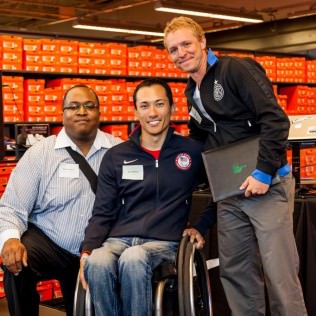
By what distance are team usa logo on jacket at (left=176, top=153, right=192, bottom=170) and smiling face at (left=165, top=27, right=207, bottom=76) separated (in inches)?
13.7

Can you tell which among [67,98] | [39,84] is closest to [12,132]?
[39,84]

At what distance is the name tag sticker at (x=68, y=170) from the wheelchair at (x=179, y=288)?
1.91 feet

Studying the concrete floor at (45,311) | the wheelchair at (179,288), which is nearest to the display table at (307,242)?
the wheelchair at (179,288)

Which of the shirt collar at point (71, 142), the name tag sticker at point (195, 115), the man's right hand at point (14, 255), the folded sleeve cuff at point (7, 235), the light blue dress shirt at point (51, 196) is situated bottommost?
the man's right hand at point (14, 255)

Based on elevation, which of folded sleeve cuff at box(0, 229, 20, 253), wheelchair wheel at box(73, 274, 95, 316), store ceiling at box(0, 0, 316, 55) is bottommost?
wheelchair wheel at box(73, 274, 95, 316)

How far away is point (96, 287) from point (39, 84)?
490 centimetres

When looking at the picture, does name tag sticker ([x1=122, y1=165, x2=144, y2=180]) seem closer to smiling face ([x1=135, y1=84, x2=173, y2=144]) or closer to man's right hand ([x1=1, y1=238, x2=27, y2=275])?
smiling face ([x1=135, y1=84, x2=173, y2=144])

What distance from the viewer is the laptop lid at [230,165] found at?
7.77ft

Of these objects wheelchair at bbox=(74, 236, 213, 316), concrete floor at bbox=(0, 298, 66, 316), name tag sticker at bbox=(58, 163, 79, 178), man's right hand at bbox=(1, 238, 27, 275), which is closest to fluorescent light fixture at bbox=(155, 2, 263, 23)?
concrete floor at bbox=(0, 298, 66, 316)

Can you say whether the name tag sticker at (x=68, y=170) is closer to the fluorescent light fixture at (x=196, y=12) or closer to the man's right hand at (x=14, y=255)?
the man's right hand at (x=14, y=255)

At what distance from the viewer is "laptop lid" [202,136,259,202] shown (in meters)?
2.37

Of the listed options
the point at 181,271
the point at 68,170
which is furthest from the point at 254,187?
the point at 68,170

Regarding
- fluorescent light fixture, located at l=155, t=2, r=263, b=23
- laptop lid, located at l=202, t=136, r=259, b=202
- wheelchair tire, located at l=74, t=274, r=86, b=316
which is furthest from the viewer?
fluorescent light fixture, located at l=155, t=2, r=263, b=23

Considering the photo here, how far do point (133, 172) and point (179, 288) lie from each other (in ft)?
1.80
